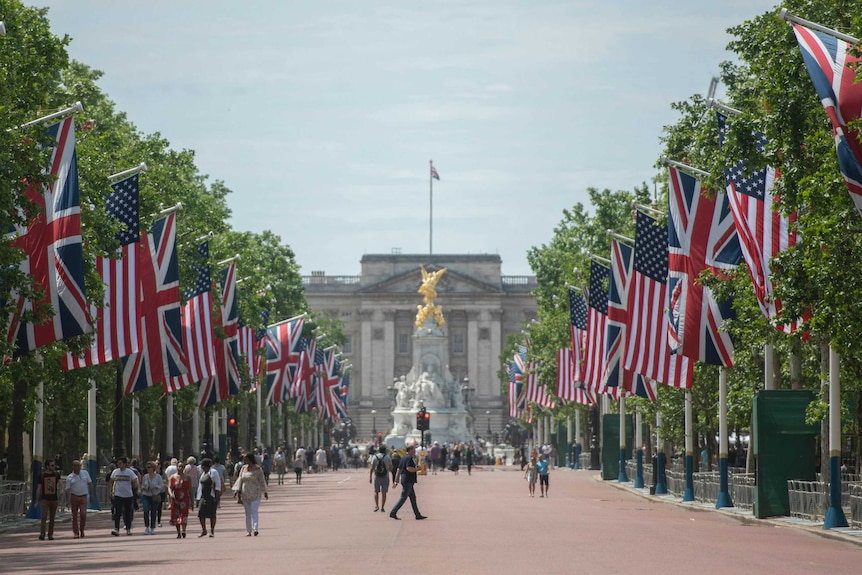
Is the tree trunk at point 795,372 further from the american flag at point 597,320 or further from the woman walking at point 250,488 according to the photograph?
the woman walking at point 250,488

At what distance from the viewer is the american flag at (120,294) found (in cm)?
4134

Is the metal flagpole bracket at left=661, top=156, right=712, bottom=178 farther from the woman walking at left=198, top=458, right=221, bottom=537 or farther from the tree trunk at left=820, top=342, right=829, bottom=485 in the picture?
the woman walking at left=198, top=458, right=221, bottom=537

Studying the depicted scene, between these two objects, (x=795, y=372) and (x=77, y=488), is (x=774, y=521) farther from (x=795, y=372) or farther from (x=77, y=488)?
(x=77, y=488)

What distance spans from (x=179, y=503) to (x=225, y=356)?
80.0ft

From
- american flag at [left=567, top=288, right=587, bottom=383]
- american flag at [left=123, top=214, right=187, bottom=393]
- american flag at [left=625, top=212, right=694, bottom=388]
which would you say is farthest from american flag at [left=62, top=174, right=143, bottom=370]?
american flag at [left=567, top=288, right=587, bottom=383]

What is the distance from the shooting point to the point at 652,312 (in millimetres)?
46438

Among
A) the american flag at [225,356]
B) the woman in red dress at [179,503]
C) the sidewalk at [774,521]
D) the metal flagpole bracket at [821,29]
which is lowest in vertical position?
the sidewalk at [774,521]

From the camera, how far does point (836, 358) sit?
36219 mm

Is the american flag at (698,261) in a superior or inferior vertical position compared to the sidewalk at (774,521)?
superior

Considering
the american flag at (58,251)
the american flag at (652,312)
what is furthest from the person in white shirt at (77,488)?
the american flag at (652,312)

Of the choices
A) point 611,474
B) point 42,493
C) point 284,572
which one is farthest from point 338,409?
point 284,572

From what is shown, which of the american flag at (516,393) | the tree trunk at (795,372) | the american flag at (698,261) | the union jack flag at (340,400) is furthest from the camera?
the american flag at (516,393)

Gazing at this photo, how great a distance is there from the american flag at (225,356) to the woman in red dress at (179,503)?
21.0m

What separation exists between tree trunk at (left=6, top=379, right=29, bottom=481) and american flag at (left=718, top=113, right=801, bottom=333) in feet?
66.0
